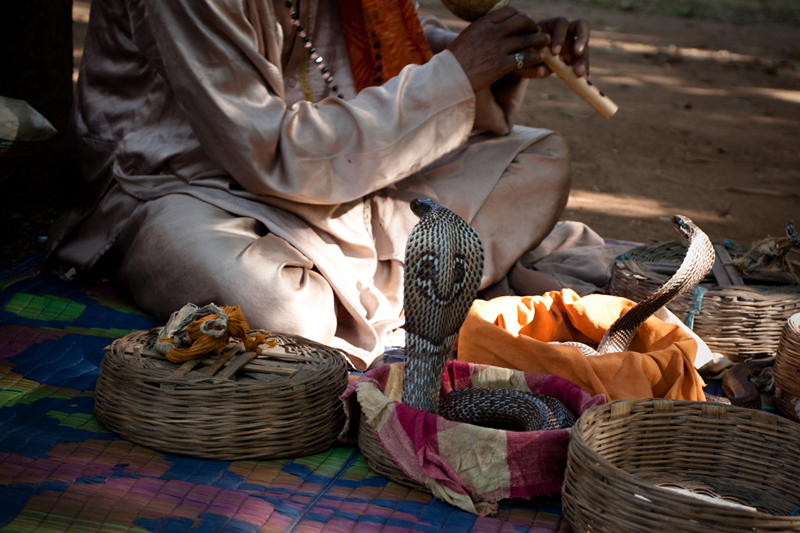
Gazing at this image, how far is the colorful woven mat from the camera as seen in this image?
1.58 metres

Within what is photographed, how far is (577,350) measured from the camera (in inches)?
83.7

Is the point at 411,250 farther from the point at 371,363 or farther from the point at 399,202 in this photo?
the point at 399,202

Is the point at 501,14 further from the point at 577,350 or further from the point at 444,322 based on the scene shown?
the point at 444,322

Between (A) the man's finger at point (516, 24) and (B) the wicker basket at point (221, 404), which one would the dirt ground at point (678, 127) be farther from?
(A) the man's finger at point (516, 24)

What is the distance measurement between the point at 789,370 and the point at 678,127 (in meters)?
4.43

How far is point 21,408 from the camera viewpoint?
1.97m

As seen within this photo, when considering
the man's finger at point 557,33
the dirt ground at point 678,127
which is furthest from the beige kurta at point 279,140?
the dirt ground at point 678,127

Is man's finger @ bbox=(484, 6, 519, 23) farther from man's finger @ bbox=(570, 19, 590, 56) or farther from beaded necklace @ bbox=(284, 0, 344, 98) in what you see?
beaded necklace @ bbox=(284, 0, 344, 98)

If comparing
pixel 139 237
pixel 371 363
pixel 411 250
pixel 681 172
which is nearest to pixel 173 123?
pixel 139 237

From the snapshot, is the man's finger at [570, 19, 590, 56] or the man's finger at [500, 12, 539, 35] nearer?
the man's finger at [500, 12, 539, 35]

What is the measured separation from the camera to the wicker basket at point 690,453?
157cm

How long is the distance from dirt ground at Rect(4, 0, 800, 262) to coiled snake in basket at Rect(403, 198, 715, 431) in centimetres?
196

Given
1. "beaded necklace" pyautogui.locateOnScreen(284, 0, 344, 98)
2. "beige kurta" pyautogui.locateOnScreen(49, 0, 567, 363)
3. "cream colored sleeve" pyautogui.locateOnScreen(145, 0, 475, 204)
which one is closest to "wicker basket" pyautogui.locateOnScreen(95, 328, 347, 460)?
"beige kurta" pyautogui.locateOnScreen(49, 0, 567, 363)

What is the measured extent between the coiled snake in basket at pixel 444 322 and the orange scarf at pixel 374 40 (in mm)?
987
